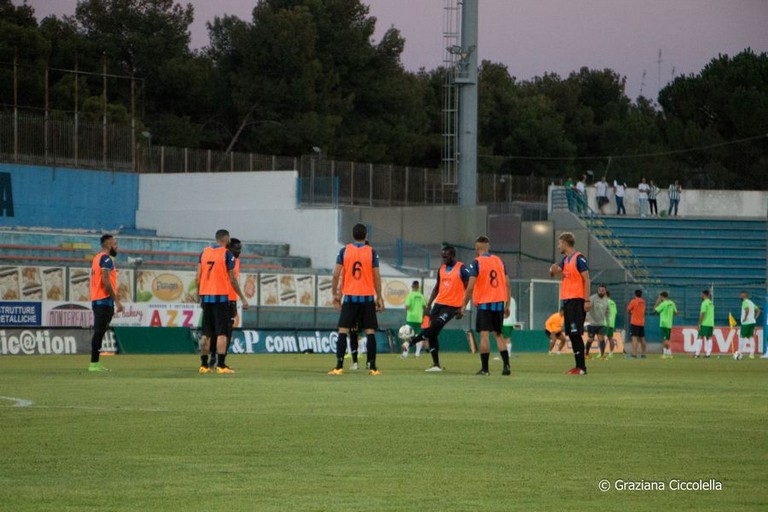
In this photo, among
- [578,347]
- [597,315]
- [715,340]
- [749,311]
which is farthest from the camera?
[715,340]

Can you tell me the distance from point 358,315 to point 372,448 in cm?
1136

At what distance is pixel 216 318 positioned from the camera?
858 inches

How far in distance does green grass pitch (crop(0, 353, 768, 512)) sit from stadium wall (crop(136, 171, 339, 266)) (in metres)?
34.9

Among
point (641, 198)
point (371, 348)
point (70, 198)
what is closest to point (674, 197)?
point (641, 198)

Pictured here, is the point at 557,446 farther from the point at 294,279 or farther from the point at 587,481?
the point at 294,279

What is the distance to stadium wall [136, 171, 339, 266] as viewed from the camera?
5222 cm

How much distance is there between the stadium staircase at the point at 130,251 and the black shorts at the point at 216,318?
20.7 meters

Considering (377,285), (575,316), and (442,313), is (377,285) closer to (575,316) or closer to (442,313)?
(575,316)

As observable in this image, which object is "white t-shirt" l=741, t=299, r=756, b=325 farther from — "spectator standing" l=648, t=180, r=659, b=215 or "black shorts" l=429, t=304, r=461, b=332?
"spectator standing" l=648, t=180, r=659, b=215

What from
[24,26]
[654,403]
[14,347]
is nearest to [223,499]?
[654,403]

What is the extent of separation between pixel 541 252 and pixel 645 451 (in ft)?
151

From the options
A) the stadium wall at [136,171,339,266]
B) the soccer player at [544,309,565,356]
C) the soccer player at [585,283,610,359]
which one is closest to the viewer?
the soccer player at [585,283,610,359]

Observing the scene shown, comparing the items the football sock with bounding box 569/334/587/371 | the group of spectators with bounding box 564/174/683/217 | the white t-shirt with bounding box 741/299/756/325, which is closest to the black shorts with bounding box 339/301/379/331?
the football sock with bounding box 569/334/587/371

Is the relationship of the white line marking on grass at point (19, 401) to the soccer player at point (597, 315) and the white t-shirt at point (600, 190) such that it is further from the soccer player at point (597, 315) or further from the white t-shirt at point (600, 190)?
the white t-shirt at point (600, 190)
